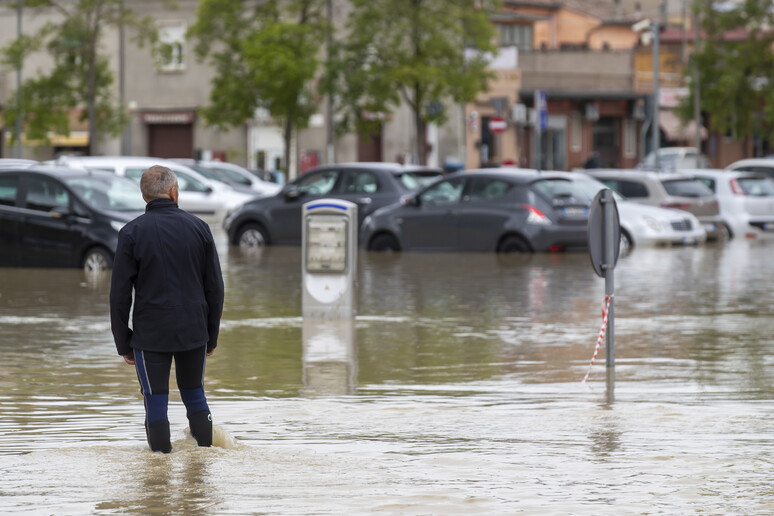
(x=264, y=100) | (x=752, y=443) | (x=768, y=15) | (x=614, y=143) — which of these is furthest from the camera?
(x=614, y=143)

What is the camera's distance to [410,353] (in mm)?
12688

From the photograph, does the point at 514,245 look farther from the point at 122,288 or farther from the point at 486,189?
the point at 122,288

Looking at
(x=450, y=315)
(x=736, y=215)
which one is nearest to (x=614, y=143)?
(x=736, y=215)

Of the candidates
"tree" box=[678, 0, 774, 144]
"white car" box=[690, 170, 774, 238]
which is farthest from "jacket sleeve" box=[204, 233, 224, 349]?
"tree" box=[678, 0, 774, 144]

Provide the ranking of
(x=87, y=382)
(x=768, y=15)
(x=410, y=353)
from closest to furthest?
(x=87, y=382)
(x=410, y=353)
(x=768, y=15)

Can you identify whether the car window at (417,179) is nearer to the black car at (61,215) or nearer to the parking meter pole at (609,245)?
the black car at (61,215)

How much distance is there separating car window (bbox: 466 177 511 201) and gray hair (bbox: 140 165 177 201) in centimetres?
1752

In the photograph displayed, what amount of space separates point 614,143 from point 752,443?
68970 mm

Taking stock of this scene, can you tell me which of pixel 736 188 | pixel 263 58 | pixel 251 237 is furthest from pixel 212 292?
pixel 263 58

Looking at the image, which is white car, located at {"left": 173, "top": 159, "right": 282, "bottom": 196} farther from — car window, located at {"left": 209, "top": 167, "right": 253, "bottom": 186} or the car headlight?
the car headlight

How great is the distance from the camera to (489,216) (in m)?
25.2

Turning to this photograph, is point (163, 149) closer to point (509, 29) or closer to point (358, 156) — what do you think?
point (358, 156)

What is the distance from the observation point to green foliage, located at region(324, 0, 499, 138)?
41062 mm

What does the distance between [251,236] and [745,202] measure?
368 inches
